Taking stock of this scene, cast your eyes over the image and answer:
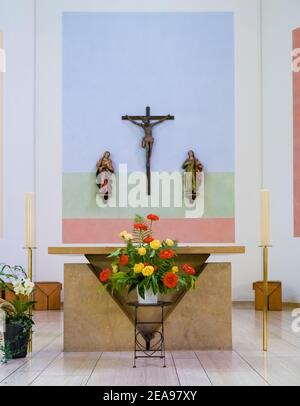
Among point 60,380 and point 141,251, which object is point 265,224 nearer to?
point 141,251

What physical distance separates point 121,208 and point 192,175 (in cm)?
104

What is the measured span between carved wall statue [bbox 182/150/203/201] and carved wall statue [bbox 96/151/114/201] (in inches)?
39.7

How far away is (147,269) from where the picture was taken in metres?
4.70

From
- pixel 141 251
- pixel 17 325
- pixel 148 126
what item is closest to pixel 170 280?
pixel 141 251

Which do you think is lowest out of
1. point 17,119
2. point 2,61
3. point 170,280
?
point 170,280

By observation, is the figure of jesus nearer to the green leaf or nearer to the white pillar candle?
the white pillar candle

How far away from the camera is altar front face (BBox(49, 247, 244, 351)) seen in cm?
523

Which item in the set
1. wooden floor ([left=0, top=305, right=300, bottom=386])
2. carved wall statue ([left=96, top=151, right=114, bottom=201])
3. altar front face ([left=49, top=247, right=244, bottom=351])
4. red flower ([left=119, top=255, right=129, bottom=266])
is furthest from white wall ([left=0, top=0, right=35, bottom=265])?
red flower ([left=119, top=255, right=129, bottom=266])

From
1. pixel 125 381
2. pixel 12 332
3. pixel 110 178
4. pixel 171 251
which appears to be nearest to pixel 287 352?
pixel 171 251

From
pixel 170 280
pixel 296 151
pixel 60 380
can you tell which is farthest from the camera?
pixel 296 151

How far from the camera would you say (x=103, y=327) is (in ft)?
17.2

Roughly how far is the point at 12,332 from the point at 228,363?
5.07 ft

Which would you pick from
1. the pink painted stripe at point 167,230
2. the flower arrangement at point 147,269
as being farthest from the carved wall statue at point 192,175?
the flower arrangement at point 147,269

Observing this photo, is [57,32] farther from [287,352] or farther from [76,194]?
[287,352]
